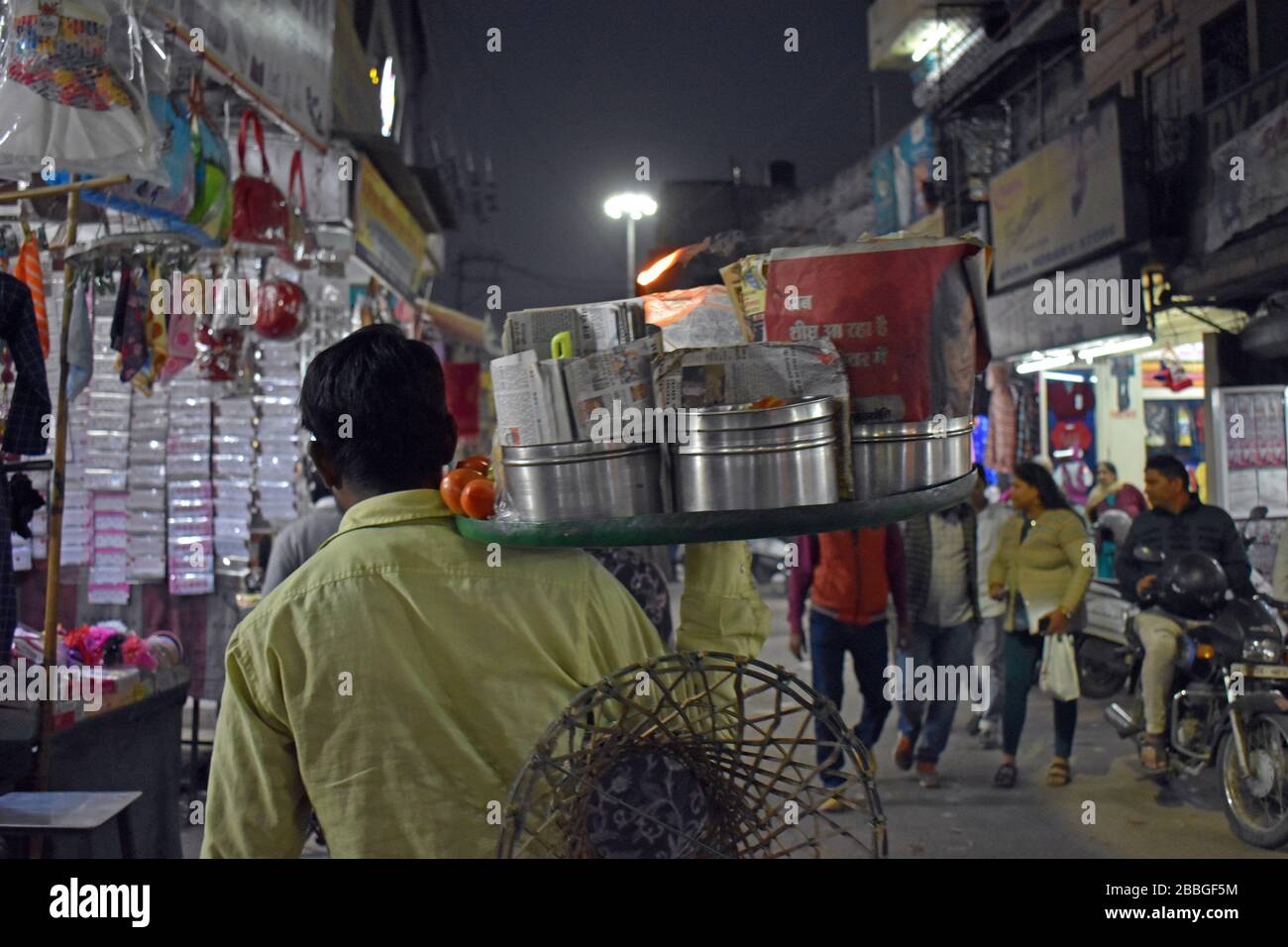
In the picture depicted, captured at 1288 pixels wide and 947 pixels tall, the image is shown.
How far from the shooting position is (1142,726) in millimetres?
6430

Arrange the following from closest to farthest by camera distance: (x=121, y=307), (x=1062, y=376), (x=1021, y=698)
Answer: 1. (x=121, y=307)
2. (x=1021, y=698)
3. (x=1062, y=376)

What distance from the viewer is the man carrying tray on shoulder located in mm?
1551

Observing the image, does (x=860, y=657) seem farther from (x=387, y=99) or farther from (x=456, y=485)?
(x=387, y=99)

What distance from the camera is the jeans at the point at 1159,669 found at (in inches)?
241

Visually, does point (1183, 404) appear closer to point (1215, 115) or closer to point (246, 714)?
point (1215, 115)

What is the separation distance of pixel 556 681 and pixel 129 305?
15.1 feet

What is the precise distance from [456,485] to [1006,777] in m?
5.64

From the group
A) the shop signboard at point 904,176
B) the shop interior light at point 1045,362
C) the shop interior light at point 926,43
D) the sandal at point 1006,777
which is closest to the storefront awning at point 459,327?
the shop signboard at point 904,176

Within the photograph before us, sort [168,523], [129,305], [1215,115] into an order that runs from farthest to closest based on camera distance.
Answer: [1215,115], [168,523], [129,305]

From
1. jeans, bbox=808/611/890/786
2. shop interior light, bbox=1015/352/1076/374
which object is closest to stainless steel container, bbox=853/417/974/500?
jeans, bbox=808/611/890/786

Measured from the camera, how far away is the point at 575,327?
4.83 ft

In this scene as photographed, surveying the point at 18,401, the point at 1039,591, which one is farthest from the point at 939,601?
the point at 18,401
